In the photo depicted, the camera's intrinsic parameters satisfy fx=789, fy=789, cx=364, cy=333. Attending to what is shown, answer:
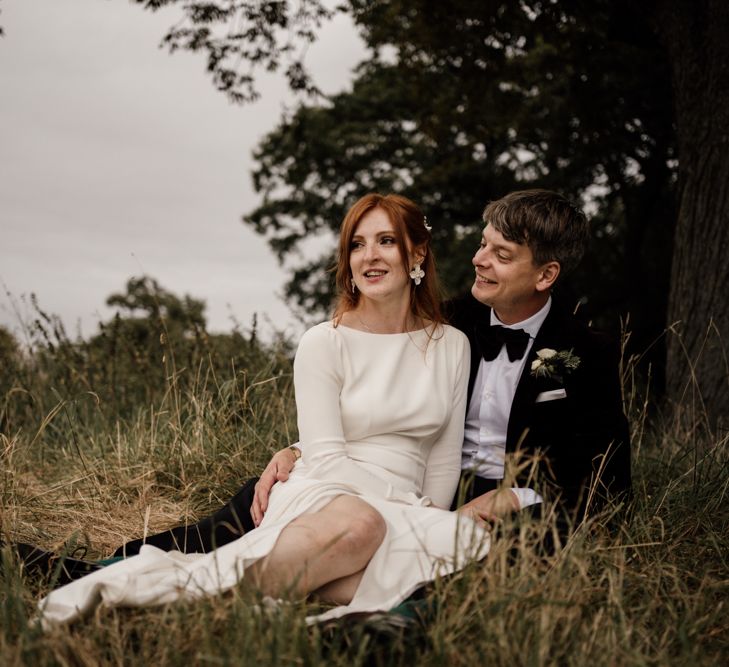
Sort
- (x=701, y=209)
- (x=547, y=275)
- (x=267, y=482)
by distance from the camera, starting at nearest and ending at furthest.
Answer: (x=267, y=482) < (x=547, y=275) < (x=701, y=209)

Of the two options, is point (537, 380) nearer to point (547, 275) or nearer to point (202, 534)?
point (547, 275)

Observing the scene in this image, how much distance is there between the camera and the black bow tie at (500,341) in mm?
3395

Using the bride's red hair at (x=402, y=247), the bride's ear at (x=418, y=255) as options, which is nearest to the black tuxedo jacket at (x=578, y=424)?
the bride's red hair at (x=402, y=247)

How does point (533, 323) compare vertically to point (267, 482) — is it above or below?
above

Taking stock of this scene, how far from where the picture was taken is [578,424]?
3.33 m

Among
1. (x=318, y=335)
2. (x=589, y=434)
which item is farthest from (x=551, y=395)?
(x=318, y=335)

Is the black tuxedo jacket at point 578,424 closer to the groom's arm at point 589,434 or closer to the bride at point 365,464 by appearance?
the groom's arm at point 589,434

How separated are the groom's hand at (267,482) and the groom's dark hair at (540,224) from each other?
137cm

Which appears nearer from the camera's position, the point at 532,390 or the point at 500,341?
the point at 532,390

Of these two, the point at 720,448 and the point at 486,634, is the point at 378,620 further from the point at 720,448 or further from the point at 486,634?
the point at 720,448

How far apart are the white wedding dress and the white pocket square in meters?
0.32

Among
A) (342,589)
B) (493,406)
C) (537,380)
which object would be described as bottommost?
(342,589)

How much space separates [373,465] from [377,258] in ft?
2.83

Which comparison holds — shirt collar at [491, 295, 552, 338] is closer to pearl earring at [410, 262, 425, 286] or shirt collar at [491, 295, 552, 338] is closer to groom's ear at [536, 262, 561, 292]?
groom's ear at [536, 262, 561, 292]
